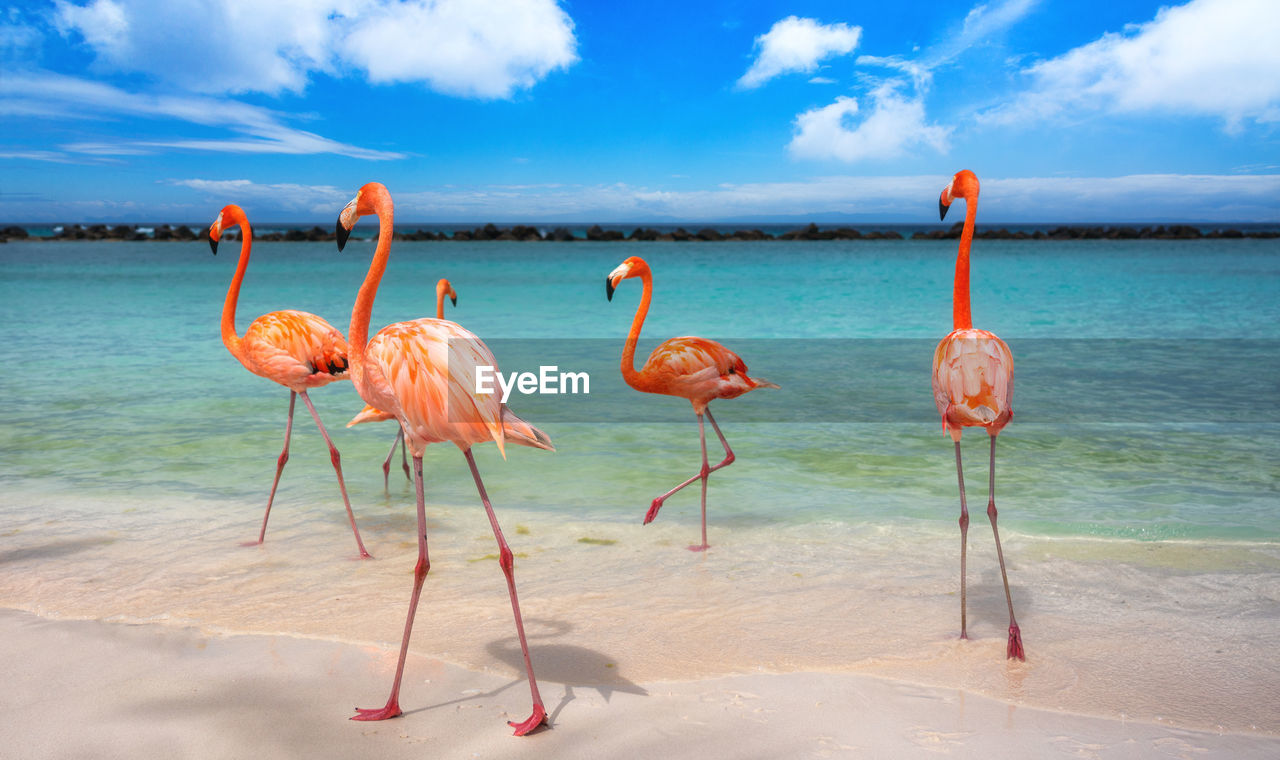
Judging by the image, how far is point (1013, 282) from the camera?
27.8 m

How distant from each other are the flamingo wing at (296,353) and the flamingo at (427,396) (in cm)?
214

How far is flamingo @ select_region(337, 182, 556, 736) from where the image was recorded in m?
2.98

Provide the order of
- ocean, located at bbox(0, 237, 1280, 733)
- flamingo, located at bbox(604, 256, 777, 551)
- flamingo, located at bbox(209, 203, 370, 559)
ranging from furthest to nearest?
1. flamingo, located at bbox(604, 256, 777, 551)
2. flamingo, located at bbox(209, 203, 370, 559)
3. ocean, located at bbox(0, 237, 1280, 733)

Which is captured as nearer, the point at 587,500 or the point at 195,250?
the point at 587,500

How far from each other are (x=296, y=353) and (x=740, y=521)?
2971 millimetres

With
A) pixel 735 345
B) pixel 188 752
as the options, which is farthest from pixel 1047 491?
pixel 735 345

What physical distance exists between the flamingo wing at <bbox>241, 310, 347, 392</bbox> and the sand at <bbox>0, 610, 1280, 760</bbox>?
1.91 meters

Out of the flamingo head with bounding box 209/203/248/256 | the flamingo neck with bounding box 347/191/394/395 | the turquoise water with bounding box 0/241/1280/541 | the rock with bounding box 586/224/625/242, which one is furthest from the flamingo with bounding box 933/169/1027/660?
the rock with bounding box 586/224/625/242

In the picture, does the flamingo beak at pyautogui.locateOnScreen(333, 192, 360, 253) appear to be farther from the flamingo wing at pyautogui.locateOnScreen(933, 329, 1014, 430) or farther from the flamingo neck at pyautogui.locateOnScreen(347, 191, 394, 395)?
the flamingo wing at pyautogui.locateOnScreen(933, 329, 1014, 430)

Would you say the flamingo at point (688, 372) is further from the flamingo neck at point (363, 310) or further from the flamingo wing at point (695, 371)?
the flamingo neck at point (363, 310)

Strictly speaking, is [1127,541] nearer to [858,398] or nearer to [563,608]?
[563,608]

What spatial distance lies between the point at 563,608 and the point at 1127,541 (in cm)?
341

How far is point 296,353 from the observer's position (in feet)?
16.9

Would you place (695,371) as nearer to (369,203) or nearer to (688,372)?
(688,372)
